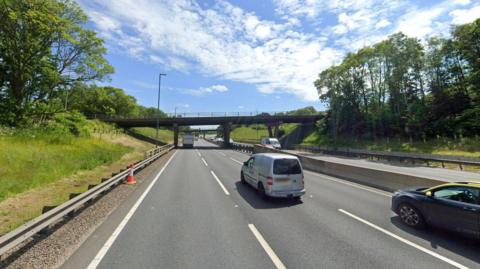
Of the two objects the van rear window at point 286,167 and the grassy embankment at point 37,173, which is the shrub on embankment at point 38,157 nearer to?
the grassy embankment at point 37,173

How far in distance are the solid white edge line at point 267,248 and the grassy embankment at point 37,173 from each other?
626 cm

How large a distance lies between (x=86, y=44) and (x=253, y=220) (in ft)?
105

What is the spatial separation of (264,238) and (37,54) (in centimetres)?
3173

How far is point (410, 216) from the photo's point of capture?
260 inches

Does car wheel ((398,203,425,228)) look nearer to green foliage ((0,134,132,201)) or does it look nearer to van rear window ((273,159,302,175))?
van rear window ((273,159,302,175))

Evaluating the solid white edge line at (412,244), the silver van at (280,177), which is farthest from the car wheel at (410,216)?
the silver van at (280,177)

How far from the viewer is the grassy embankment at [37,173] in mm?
8148

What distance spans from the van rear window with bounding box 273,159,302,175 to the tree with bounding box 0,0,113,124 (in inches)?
1025

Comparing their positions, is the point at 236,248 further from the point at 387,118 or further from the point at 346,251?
the point at 387,118

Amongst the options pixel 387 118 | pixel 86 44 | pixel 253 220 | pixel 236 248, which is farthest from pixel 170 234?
pixel 387 118

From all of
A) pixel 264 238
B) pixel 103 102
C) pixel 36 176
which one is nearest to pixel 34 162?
pixel 36 176

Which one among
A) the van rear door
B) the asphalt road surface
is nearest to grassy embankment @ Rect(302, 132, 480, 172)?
the van rear door

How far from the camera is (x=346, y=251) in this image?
5.02 m

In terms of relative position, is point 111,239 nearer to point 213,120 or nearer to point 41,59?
point 41,59
